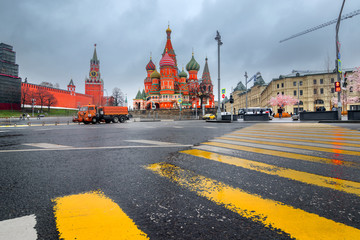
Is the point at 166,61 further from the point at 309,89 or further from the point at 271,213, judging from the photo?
the point at 271,213

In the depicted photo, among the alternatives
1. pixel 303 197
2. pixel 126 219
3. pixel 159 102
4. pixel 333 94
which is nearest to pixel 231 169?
pixel 303 197

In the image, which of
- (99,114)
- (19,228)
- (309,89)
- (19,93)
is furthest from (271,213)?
(19,93)

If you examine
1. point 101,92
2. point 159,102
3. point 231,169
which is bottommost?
point 231,169

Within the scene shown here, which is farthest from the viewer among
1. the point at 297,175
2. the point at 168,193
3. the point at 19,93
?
the point at 19,93

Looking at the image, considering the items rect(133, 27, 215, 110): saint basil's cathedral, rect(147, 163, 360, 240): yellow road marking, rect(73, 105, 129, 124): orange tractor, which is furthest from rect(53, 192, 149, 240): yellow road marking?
rect(133, 27, 215, 110): saint basil's cathedral

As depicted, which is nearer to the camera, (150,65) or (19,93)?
(150,65)

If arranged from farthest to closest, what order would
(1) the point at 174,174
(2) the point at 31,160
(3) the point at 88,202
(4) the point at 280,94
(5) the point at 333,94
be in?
(4) the point at 280,94
(5) the point at 333,94
(2) the point at 31,160
(1) the point at 174,174
(3) the point at 88,202

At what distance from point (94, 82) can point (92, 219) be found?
146962 millimetres

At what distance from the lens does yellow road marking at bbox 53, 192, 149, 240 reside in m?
1.39

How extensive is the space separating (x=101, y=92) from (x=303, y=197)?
147m

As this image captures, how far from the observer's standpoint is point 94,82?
5261 inches

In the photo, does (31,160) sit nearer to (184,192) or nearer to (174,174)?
(174,174)

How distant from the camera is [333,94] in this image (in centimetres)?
5812

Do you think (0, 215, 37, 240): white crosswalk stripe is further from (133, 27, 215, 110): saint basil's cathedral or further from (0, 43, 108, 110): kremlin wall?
(0, 43, 108, 110): kremlin wall
